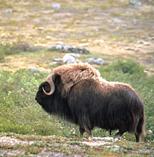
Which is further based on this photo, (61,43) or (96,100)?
(61,43)

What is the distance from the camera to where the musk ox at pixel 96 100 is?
285 inches

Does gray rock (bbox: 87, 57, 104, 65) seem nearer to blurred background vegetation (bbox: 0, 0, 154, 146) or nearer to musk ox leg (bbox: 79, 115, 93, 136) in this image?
blurred background vegetation (bbox: 0, 0, 154, 146)

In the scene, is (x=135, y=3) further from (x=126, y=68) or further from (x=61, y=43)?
(x=126, y=68)

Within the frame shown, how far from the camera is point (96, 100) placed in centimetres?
729

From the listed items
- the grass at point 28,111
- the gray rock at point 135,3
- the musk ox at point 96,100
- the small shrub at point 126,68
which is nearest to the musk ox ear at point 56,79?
the musk ox at point 96,100

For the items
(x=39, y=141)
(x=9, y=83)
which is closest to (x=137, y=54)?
(x=9, y=83)

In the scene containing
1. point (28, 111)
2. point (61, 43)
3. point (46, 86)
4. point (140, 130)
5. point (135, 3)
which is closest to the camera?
point (140, 130)

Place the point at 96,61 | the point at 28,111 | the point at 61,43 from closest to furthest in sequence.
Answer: the point at 28,111 → the point at 96,61 → the point at 61,43

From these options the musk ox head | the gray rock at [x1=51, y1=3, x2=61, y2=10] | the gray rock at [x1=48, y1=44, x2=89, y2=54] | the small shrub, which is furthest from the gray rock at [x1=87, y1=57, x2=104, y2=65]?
the gray rock at [x1=51, y1=3, x2=61, y2=10]

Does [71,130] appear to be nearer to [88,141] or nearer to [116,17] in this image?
[88,141]

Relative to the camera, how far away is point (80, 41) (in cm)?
2102

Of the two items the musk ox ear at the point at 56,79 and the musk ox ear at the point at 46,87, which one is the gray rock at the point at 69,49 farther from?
the musk ox ear at the point at 56,79

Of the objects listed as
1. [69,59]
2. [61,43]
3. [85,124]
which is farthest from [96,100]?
[61,43]

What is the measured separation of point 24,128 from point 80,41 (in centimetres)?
1306
